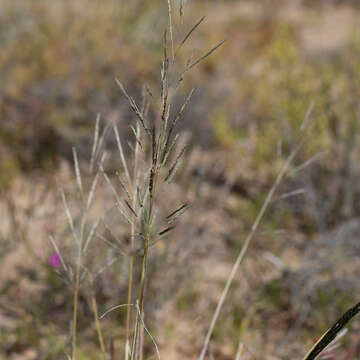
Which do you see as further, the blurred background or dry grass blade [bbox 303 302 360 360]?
the blurred background

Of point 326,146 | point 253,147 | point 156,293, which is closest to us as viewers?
point 156,293

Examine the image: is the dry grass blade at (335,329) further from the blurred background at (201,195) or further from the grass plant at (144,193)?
the blurred background at (201,195)

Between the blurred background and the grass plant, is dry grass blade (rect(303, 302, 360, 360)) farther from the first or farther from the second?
the blurred background

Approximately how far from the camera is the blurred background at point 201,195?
2.07m

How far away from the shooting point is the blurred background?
2.07 m

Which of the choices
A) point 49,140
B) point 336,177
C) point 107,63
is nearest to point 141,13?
point 107,63

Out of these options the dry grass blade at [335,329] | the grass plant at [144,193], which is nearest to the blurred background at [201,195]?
the grass plant at [144,193]

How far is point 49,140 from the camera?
13.2 feet

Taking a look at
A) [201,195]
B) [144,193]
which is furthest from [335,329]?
[201,195]

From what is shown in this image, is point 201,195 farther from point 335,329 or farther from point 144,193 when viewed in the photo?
point 335,329

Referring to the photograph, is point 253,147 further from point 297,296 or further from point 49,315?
point 49,315

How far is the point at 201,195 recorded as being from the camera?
10.0ft

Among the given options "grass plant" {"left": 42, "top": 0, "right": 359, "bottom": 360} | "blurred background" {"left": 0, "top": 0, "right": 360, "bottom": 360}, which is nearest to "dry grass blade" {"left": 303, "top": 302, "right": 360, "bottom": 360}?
"grass plant" {"left": 42, "top": 0, "right": 359, "bottom": 360}

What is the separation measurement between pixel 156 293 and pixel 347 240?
90 centimetres
